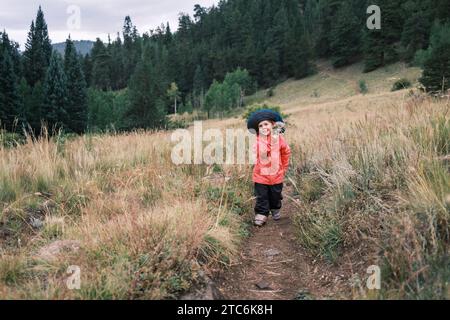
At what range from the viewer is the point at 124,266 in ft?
8.54

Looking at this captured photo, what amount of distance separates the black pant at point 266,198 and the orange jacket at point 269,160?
0.07 metres

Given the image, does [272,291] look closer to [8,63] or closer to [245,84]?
[8,63]

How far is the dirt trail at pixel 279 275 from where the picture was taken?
9.41 feet

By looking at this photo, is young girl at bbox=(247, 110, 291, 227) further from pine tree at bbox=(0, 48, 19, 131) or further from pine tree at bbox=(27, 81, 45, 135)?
pine tree at bbox=(27, 81, 45, 135)

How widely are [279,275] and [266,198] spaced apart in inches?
57.6

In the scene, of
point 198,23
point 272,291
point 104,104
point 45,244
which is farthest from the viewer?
point 198,23

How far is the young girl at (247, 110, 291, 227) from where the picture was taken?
461 cm

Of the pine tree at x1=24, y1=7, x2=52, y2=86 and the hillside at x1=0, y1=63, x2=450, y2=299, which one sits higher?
the pine tree at x1=24, y1=7, x2=52, y2=86

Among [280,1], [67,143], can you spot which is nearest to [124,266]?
[67,143]

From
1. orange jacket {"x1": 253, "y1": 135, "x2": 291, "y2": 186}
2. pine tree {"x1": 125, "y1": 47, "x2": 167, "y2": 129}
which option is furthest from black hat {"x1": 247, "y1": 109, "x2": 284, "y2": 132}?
pine tree {"x1": 125, "y1": 47, "x2": 167, "y2": 129}

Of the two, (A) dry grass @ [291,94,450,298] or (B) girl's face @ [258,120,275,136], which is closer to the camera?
(A) dry grass @ [291,94,450,298]

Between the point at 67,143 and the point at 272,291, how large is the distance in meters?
5.51

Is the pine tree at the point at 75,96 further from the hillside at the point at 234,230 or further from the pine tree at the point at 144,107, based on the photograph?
the hillside at the point at 234,230

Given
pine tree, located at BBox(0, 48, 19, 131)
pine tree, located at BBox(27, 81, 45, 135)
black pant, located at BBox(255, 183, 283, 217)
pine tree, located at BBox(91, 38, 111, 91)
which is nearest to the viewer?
black pant, located at BBox(255, 183, 283, 217)
